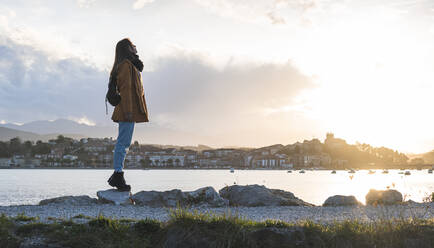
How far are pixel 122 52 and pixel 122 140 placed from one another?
74.9 inches

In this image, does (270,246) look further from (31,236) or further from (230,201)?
(230,201)

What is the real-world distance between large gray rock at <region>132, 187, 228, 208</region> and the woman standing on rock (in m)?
2.64

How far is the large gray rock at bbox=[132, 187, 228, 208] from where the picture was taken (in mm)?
11242

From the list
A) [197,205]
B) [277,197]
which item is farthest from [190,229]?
[277,197]

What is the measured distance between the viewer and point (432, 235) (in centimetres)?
582

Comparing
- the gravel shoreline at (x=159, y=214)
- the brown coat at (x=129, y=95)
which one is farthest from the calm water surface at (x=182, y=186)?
the brown coat at (x=129, y=95)

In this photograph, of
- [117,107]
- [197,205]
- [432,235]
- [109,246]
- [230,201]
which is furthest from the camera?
[230,201]

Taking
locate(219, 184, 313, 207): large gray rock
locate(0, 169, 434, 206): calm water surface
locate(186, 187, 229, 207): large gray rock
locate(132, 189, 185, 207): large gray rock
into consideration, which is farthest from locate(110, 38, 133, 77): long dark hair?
locate(0, 169, 434, 206): calm water surface

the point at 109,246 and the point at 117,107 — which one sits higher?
the point at 117,107

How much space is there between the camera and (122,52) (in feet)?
29.2

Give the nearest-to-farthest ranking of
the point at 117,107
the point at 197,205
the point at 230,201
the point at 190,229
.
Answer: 1. the point at 190,229
2. the point at 117,107
3. the point at 197,205
4. the point at 230,201

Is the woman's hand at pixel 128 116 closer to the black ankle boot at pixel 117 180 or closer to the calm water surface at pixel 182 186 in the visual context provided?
the black ankle boot at pixel 117 180

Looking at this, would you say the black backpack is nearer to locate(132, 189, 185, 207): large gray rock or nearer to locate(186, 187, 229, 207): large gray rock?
locate(132, 189, 185, 207): large gray rock

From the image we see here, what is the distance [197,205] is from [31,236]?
6290 mm
